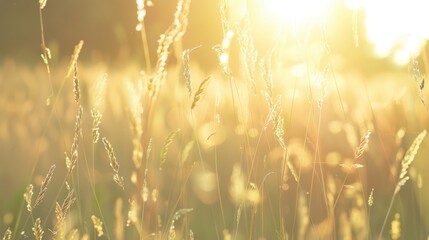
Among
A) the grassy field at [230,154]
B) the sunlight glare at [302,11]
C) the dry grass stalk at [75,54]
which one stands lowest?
the grassy field at [230,154]

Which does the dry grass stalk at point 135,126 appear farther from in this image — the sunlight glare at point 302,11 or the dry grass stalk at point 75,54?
the sunlight glare at point 302,11

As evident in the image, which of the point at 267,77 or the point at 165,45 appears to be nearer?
the point at 165,45

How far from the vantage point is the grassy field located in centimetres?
150

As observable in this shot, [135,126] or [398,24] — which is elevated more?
[398,24]

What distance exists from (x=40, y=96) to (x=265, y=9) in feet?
14.6

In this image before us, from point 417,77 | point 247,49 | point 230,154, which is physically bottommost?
point 230,154

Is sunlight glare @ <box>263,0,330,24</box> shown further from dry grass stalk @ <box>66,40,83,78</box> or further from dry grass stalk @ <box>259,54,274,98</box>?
dry grass stalk @ <box>66,40,83,78</box>

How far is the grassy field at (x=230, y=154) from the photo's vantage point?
150 centimetres

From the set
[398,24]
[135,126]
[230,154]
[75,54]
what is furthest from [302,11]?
[230,154]

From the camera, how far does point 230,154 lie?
3504 mm

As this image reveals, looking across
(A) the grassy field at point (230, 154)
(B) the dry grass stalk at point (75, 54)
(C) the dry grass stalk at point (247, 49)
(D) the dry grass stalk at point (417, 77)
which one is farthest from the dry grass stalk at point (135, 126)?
(D) the dry grass stalk at point (417, 77)

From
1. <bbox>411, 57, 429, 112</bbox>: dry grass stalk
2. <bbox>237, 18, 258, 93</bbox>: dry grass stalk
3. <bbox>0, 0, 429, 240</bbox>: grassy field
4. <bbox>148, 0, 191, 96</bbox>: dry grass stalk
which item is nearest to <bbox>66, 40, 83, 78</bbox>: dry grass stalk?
<bbox>0, 0, 429, 240</bbox>: grassy field

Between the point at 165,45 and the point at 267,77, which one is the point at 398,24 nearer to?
the point at 267,77

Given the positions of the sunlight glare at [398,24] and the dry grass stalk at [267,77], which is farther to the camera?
the sunlight glare at [398,24]
